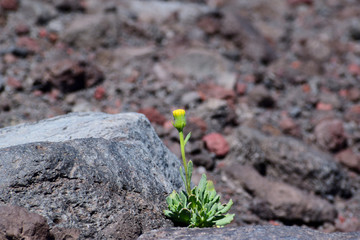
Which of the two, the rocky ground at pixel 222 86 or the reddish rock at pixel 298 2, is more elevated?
the reddish rock at pixel 298 2

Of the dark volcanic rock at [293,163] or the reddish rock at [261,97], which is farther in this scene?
the reddish rock at [261,97]

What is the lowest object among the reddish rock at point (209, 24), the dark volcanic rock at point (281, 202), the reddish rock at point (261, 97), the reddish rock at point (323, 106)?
the dark volcanic rock at point (281, 202)

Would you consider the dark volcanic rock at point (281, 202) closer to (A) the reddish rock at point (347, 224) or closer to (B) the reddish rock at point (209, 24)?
(A) the reddish rock at point (347, 224)

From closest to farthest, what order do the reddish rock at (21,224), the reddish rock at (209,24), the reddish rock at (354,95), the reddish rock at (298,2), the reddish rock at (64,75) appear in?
the reddish rock at (21,224) → the reddish rock at (64,75) → the reddish rock at (354,95) → the reddish rock at (209,24) → the reddish rock at (298,2)

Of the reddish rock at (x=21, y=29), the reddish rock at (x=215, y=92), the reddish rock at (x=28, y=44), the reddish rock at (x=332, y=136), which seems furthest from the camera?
the reddish rock at (x=21, y=29)

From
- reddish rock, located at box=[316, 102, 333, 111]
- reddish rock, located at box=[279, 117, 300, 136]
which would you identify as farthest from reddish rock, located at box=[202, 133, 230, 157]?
reddish rock, located at box=[316, 102, 333, 111]

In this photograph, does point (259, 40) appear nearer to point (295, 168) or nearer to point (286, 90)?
point (286, 90)

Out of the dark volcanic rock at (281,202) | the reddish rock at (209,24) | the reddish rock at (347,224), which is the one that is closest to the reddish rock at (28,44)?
the reddish rock at (209,24)
